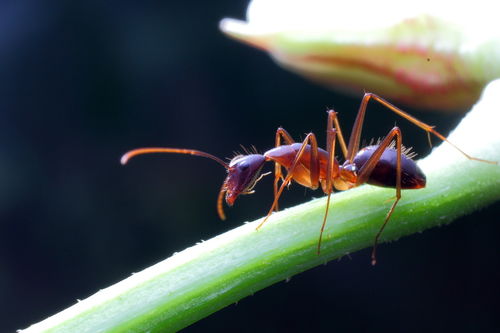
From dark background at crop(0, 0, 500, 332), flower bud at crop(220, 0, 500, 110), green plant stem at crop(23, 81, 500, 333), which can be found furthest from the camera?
dark background at crop(0, 0, 500, 332)

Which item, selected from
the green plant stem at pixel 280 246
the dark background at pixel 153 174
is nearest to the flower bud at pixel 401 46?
the green plant stem at pixel 280 246

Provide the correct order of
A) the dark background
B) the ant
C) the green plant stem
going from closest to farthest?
the green plant stem, the ant, the dark background

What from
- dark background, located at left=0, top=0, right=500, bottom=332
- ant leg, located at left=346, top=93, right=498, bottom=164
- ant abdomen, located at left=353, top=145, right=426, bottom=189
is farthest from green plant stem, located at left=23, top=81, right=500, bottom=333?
dark background, located at left=0, top=0, right=500, bottom=332

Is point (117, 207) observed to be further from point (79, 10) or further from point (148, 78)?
point (79, 10)

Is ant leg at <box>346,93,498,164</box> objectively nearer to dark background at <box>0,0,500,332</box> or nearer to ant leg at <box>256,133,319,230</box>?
ant leg at <box>256,133,319,230</box>

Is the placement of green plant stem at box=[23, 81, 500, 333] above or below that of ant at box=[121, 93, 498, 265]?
below

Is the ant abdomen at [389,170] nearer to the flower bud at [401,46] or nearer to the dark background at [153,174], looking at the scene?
the flower bud at [401,46]
